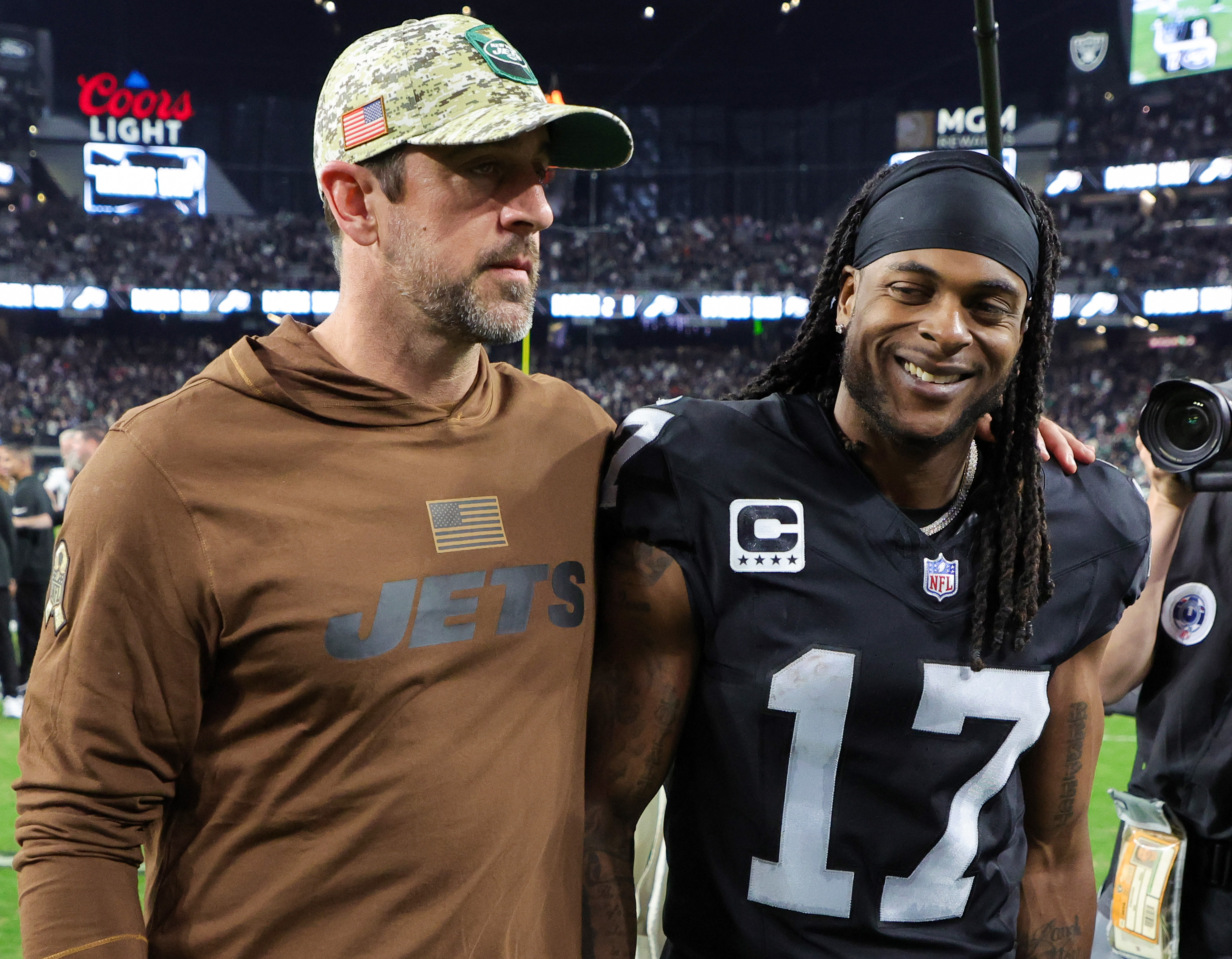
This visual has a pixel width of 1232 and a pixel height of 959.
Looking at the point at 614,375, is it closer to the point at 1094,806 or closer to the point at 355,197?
the point at 1094,806

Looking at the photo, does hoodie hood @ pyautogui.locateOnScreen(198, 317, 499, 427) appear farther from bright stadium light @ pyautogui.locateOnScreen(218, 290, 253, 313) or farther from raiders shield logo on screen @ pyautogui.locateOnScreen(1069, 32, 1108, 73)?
raiders shield logo on screen @ pyautogui.locateOnScreen(1069, 32, 1108, 73)

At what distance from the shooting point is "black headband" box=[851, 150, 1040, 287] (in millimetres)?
1622

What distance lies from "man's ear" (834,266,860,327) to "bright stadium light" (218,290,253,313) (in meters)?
25.4

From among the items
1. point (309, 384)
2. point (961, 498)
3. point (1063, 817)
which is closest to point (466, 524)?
point (309, 384)

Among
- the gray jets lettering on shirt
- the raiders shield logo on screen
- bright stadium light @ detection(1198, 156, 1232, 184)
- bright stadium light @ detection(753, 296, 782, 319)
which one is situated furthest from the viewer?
bright stadium light @ detection(753, 296, 782, 319)

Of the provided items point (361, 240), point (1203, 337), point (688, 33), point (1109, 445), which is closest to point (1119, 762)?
point (361, 240)

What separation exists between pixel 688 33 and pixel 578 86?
3.15 m

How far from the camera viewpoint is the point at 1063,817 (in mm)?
1776

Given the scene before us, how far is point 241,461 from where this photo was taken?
1.38m

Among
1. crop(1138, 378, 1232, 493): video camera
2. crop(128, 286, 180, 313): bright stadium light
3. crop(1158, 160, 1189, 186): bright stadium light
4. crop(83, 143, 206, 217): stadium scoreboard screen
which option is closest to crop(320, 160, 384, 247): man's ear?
crop(1138, 378, 1232, 493): video camera

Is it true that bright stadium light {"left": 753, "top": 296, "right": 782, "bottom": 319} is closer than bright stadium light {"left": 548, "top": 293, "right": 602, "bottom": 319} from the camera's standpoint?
No

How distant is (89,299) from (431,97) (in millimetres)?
26092

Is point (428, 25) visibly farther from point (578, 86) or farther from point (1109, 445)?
point (578, 86)

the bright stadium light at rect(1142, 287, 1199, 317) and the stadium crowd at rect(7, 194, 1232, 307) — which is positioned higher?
the stadium crowd at rect(7, 194, 1232, 307)
